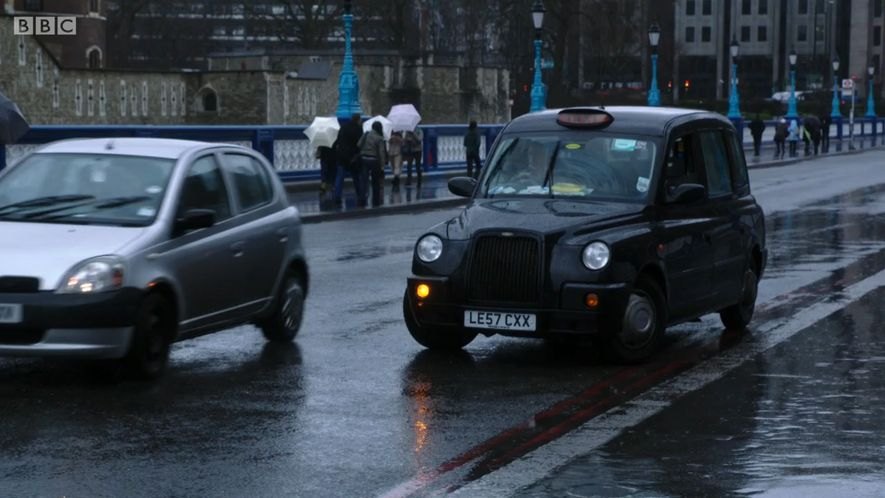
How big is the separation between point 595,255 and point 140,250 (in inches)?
114

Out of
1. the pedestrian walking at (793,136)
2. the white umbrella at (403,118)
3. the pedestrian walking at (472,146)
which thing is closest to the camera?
the white umbrella at (403,118)

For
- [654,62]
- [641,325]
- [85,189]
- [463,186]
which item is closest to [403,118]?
[654,62]

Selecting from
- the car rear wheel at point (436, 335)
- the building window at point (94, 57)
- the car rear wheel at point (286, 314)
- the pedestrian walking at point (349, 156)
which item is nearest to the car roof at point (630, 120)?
the car rear wheel at point (436, 335)

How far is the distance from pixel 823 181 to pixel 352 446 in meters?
34.5

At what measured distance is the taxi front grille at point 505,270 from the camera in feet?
35.1

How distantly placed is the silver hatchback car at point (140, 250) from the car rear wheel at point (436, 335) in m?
1.04

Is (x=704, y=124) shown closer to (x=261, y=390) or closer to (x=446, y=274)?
(x=446, y=274)

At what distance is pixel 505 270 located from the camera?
10.8 metres

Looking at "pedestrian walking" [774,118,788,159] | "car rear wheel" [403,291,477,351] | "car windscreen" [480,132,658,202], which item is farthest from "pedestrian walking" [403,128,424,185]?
"car rear wheel" [403,291,477,351]

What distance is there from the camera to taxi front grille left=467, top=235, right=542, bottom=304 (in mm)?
10711

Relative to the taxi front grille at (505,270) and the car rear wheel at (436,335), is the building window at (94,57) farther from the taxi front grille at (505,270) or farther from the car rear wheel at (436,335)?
the taxi front grille at (505,270)

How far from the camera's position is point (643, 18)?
102 m

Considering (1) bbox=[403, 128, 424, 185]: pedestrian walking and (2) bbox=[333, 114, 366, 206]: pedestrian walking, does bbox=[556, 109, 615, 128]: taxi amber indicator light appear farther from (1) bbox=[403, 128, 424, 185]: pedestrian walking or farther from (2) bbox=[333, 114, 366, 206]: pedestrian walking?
(1) bbox=[403, 128, 424, 185]: pedestrian walking

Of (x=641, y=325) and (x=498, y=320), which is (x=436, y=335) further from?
(x=641, y=325)
